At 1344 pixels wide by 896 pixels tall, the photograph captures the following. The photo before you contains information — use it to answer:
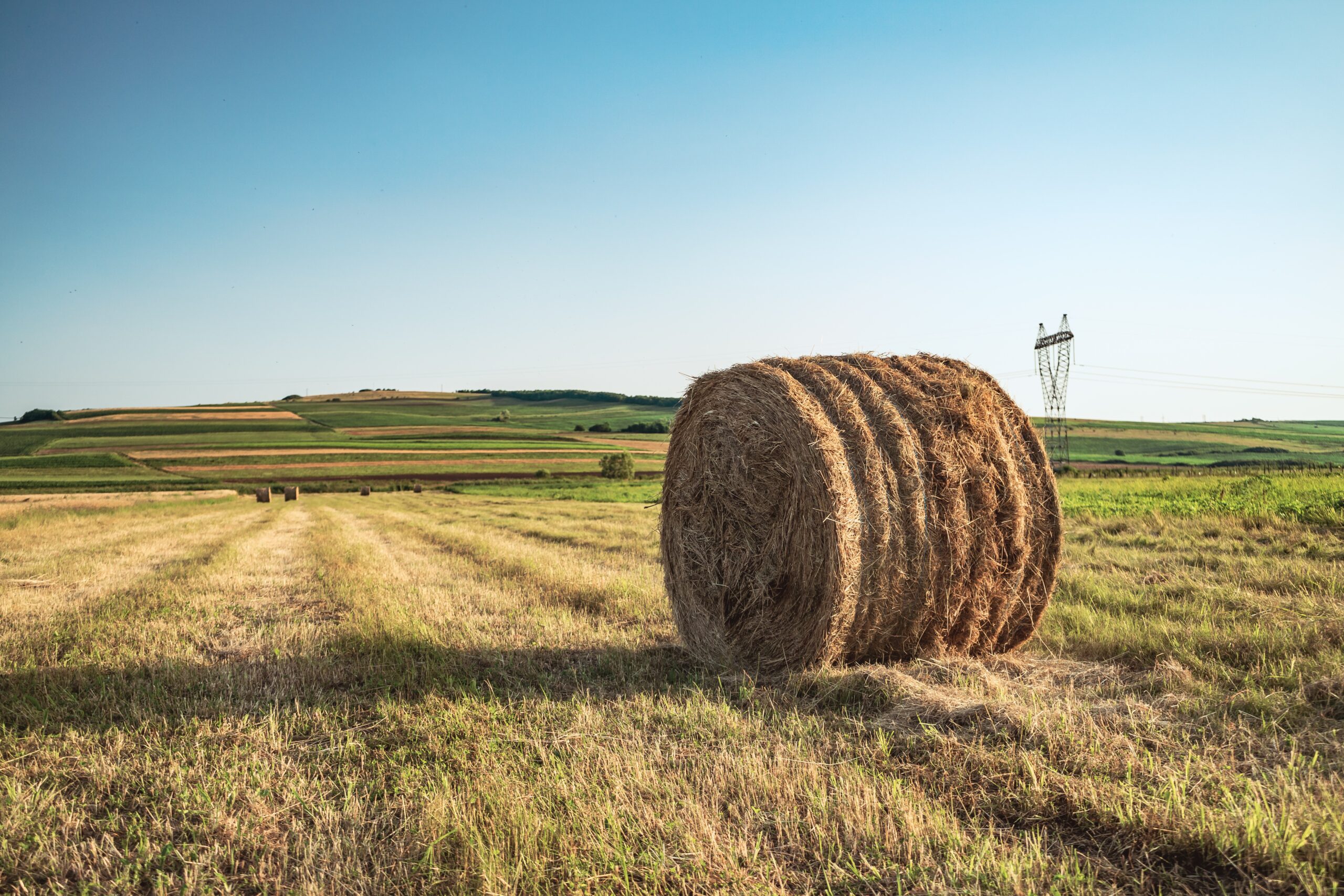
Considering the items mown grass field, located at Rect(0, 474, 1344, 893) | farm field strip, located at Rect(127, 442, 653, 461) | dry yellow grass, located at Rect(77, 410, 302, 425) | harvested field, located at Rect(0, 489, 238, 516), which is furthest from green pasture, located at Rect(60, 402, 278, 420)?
mown grass field, located at Rect(0, 474, 1344, 893)

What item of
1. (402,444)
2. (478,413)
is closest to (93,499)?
(402,444)

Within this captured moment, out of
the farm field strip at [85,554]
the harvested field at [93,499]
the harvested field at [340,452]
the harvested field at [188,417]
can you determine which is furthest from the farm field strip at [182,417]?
the farm field strip at [85,554]

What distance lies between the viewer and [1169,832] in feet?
9.94

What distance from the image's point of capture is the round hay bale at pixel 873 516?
5.64 metres

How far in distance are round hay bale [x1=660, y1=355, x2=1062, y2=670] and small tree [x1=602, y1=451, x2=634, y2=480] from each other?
44.6 meters

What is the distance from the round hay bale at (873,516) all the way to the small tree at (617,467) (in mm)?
44582

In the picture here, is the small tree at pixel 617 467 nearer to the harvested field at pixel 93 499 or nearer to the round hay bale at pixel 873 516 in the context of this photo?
the harvested field at pixel 93 499

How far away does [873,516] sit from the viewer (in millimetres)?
5605

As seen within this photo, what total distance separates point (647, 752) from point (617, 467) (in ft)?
156

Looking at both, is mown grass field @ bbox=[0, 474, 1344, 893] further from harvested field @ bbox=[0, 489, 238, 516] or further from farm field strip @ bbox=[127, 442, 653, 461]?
farm field strip @ bbox=[127, 442, 653, 461]

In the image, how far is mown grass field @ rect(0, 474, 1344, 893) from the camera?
3.00 meters

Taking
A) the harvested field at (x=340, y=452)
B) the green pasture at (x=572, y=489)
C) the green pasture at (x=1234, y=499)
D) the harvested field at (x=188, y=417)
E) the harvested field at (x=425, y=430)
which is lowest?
the green pasture at (x=572, y=489)

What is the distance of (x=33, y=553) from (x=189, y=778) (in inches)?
531

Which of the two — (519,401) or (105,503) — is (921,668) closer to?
(105,503)
